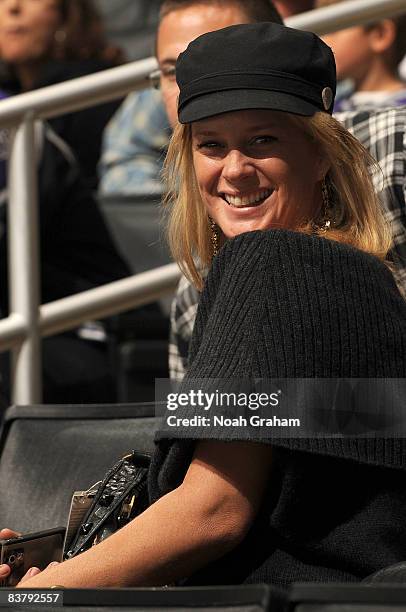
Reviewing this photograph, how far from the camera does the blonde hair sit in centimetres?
201

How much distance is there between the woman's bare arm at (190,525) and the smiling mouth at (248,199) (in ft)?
1.61

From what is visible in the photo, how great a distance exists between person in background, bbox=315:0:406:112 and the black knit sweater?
2.43m

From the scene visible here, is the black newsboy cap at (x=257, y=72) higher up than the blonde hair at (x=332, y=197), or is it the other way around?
the black newsboy cap at (x=257, y=72)

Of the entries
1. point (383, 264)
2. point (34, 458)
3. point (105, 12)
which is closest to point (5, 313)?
point (34, 458)

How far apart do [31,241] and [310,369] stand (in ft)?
4.86

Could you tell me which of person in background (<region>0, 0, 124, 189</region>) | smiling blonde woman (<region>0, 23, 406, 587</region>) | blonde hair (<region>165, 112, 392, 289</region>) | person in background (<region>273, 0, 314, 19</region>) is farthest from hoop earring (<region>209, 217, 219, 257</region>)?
person in background (<region>0, 0, 124, 189</region>)

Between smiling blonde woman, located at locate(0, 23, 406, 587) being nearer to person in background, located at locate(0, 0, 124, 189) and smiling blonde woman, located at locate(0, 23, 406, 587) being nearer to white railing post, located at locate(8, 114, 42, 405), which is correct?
white railing post, located at locate(8, 114, 42, 405)

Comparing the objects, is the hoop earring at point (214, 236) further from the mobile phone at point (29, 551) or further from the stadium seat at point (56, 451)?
the mobile phone at point (29, 551)

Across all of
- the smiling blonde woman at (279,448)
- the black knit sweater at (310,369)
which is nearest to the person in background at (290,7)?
the smiling blonde woman at (279,448)

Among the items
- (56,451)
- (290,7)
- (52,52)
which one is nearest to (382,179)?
(56,451)

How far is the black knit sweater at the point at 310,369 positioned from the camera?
5.81 ft

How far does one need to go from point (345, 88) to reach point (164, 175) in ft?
7.14

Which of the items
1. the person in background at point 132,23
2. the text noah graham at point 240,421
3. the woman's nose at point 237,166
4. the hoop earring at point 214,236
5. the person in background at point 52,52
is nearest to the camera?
the text noah graham at point 240,421

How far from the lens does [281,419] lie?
176 cm
